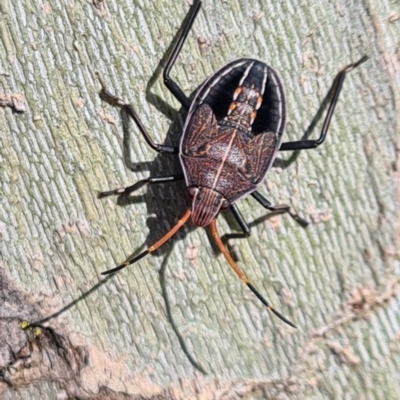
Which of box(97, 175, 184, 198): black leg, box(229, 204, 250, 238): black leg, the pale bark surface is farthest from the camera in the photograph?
box(229, 204, 250, 238): black leg

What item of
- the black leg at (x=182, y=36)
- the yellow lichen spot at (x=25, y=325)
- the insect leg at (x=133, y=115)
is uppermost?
the black leg at (x=182, y=36)

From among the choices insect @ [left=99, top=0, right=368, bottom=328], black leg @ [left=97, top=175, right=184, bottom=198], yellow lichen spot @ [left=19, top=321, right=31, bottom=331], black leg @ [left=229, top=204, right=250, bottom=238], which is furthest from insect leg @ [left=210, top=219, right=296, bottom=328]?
yellow lichen spot @ [left=19, top=321, right=31, bottom=331]

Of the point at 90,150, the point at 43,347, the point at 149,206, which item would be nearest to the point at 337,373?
the point at 149,206

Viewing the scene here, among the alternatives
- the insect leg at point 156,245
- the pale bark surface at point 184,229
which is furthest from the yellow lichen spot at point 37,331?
the insect leg at point 156,245

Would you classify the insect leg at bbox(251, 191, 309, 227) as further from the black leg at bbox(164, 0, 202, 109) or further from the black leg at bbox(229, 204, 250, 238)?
the black leg at bbox(164, 0, 202, 109)

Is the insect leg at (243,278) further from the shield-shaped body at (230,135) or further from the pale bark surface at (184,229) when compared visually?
the shield-shaped body at (230,135)

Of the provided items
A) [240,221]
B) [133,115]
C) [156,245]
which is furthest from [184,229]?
[133,115]
